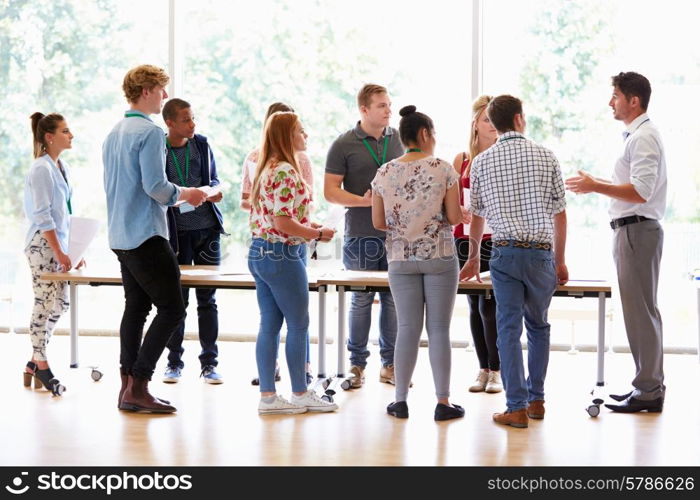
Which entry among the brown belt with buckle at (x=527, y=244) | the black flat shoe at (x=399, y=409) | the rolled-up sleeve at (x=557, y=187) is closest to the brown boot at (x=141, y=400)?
the black flat shoe at (x=399, y=409)

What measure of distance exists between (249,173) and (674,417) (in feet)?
8.57

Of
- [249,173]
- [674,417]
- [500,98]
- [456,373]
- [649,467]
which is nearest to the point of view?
[649,467]

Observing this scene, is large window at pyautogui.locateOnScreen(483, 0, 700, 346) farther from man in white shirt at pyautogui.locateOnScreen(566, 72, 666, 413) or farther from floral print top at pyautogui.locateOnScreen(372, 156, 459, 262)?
floral print top at pyautogui.locateOnScreen(372, 156, 459, 262)

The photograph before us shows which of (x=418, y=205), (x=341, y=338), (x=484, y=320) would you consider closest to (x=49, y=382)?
(x=341, y=338)

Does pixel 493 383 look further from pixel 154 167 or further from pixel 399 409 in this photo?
Answer: pixel 154 167

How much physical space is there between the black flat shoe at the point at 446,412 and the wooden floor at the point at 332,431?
0.04 metres

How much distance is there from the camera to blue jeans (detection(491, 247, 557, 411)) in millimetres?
4039

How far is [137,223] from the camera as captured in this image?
4.29 metres

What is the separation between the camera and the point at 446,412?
4352 mm

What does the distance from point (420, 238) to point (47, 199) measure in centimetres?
205

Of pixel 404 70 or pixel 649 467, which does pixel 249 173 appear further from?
pixel 649 467

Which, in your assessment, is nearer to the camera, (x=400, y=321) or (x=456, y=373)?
(x=400, y=321)

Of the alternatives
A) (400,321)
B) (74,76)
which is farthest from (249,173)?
(74,76)

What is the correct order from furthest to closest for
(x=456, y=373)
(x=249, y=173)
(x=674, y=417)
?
(x=456, y=373) < (x=249, y=173) < (x=674, y=417)
